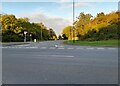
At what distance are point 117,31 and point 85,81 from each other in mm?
52225

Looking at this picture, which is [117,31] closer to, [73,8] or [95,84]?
[73,8]

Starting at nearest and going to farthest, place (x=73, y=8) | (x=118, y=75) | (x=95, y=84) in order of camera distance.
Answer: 1. (x=95, y=84)
2. (x=118, y=75)
3. (x=73, y=8)

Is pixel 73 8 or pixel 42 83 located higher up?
pixel 73 8

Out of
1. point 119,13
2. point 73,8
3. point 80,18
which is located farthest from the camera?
point 80,18

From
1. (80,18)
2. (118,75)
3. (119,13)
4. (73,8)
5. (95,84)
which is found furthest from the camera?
(80,18)

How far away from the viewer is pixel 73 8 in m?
59.2

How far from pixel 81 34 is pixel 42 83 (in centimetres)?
6692

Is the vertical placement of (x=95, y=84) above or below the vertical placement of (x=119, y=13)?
below

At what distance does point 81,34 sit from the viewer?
74.8 m

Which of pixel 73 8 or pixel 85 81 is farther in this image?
pixel 73 8

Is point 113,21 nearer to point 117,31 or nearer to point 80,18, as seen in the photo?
point 117,31

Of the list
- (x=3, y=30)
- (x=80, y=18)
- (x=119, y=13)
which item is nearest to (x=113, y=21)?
(x=119, y=13)

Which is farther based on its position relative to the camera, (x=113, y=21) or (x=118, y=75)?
(x=113, y=21)

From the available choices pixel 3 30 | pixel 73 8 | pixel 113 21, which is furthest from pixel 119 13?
pixel 3 30
